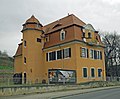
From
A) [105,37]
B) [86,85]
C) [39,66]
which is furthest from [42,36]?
[105,37]

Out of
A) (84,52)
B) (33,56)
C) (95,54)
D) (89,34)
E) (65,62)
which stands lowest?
(65,62)

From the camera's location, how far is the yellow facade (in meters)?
42.4

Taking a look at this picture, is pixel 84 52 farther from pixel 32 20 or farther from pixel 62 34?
pixel 32 20

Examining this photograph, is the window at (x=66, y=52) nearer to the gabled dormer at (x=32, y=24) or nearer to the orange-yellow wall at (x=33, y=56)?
the orange-yellow wall at (x=33, y=56)

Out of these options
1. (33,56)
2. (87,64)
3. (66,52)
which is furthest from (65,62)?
(33,56)

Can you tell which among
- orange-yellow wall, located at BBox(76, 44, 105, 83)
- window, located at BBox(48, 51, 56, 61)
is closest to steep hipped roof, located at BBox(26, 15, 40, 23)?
window, located at BBox(48, 51, 56, 61)

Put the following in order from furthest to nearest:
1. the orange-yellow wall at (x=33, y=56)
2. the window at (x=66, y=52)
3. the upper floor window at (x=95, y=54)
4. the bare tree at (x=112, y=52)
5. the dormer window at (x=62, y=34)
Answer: the bare tree at (x=112, y=52) < the orange-yellow wall at (x=33, y=56) < the upper floor window at (x=95, y=54) < the dormer window at (x=62, y=34) < the window at (x=66, y=52)

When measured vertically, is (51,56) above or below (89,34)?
below

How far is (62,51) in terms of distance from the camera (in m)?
44.7

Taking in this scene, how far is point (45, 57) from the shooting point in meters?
49.8

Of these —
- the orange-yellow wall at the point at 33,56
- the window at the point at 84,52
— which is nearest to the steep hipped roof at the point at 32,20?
the orange-yellow wall at the point at 33,56

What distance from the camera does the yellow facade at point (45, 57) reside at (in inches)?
1671

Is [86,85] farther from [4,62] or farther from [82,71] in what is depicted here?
[4,62]

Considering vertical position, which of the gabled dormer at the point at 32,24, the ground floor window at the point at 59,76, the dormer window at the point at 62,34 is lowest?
the ground floor window at the point at 59,76
